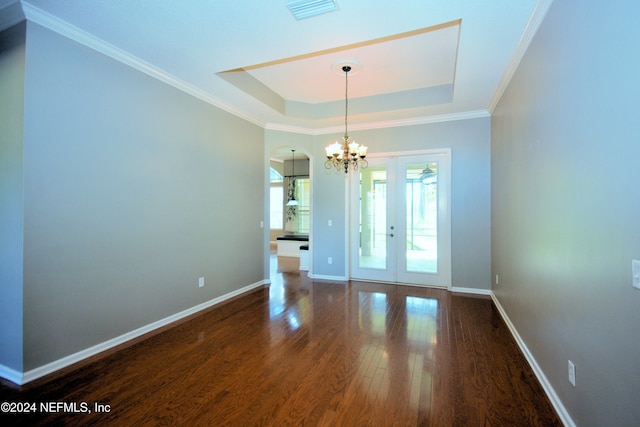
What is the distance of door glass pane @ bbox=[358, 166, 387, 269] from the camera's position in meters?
5.55

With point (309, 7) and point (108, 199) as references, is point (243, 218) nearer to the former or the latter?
point (108, 199)

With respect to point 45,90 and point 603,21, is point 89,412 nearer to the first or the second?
point 45,90

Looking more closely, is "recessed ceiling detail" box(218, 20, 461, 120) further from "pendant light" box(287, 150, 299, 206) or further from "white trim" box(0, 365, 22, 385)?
"pendant light" box(287, 150, 299, 206)

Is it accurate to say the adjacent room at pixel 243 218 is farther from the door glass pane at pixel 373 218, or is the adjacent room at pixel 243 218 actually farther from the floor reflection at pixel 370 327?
the door glass pane at pixel 373 218

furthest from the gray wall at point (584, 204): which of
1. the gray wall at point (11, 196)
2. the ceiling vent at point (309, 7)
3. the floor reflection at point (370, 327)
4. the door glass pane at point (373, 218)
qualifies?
the gray wall at point (11, 196)

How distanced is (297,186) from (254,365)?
828 centimetres

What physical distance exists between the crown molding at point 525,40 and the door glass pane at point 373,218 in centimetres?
233

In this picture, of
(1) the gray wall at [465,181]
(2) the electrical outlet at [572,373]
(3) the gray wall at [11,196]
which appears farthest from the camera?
(1) the gray wall at [465,181]

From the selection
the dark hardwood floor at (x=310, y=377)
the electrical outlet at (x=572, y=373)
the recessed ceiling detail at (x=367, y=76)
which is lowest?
the dark hardwood floor at (x=310, y=377)

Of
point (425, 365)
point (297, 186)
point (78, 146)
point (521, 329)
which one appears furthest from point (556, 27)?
point (297, 186)

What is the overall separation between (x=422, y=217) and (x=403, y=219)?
0.33m

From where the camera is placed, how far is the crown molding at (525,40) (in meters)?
2.26

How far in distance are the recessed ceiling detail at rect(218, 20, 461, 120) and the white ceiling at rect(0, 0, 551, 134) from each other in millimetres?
15

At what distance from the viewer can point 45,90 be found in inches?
97.1
